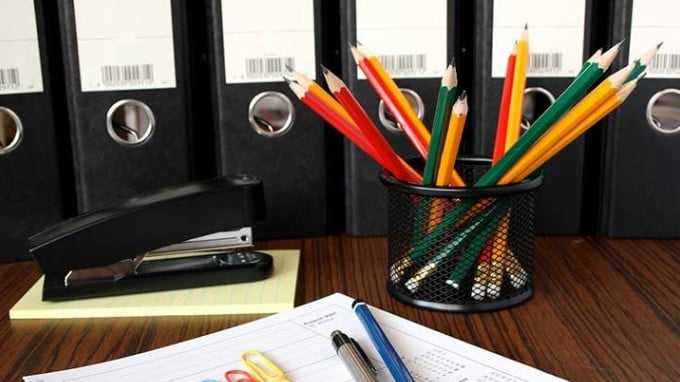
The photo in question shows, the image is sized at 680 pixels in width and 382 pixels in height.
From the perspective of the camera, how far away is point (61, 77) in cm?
68

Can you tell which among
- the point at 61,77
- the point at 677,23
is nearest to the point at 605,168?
the point at 677,23

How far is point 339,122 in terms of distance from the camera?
1.86ft

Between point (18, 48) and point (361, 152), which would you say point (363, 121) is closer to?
point (361, 152)

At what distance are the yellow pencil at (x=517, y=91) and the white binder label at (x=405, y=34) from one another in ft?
0.32

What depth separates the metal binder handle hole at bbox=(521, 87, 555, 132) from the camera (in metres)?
0.66

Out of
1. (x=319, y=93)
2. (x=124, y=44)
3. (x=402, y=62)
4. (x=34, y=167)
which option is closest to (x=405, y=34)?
(x=402, y=62)

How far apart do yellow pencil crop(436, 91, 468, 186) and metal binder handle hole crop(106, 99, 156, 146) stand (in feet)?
0.84

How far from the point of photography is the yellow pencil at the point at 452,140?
1.68ft

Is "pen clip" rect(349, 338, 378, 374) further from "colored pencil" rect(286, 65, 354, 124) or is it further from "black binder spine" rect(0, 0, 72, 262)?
"black binder spine" rect(0, 0, 72, 262)

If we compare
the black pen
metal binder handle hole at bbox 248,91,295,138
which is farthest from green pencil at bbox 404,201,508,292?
metal binder handle hole at bbox 248,91,295,138

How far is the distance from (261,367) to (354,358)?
2.2 inches

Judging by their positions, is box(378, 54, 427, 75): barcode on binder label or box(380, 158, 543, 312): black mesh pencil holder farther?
box(378, 54, 427, 75): barcode on binder label

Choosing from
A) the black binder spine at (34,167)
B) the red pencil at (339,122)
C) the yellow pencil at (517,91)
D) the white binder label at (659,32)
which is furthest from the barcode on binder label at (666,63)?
the black binder spine at (34,167)

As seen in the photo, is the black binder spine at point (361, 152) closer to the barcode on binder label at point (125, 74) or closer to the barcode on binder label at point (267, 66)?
the barcode on binder label at point (267, 66)
